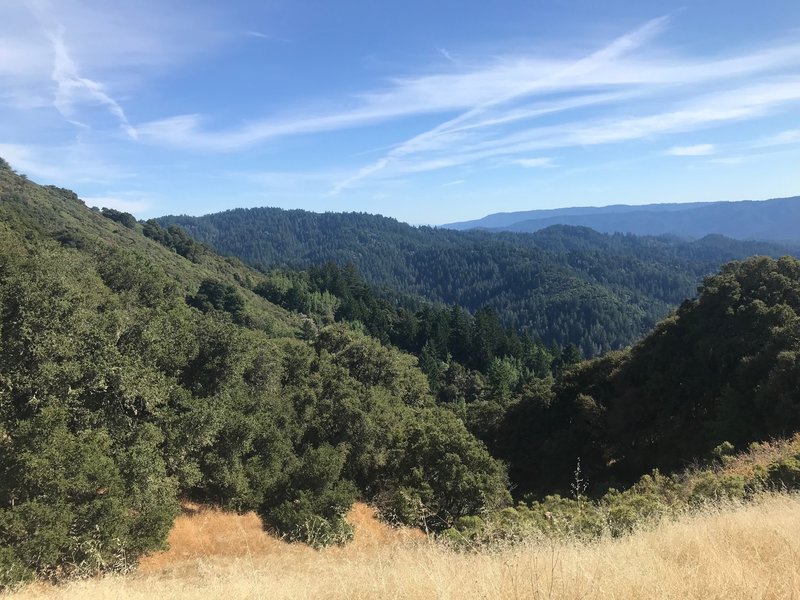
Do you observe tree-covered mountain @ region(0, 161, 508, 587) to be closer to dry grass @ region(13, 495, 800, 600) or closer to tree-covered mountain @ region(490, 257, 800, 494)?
dry grass @ region(13, 495, 800, 600)

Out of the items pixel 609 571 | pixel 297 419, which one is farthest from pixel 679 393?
pixel 609 571

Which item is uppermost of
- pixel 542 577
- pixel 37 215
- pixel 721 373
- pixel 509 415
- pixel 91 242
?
pixel 37 215

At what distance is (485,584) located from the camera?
4.11m

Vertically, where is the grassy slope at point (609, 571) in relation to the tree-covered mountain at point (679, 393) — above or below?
above

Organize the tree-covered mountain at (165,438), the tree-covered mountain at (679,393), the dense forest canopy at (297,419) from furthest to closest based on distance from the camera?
the tree-covered mountain at (679,393) → the dense forest canopy at (297,419) → the tree-covered mountain at (165,438)

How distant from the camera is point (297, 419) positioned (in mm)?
24844

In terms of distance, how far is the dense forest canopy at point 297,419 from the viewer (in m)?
12.2

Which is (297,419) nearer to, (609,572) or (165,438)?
(165,438)

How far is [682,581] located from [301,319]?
266 feet

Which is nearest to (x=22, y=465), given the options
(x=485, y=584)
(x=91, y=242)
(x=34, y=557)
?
(x=34, y=557)

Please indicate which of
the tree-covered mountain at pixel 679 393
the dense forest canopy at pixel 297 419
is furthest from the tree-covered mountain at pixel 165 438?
the tree-covered mountain at pixel 679 393

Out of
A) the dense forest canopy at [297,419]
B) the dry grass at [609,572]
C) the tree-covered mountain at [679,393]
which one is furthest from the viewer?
the tree-covered mountain at [679,393]

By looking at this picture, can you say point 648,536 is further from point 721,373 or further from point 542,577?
point 721,373

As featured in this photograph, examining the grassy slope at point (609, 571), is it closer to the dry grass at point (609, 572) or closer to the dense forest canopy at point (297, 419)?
the dry grass at point (609, 572)
